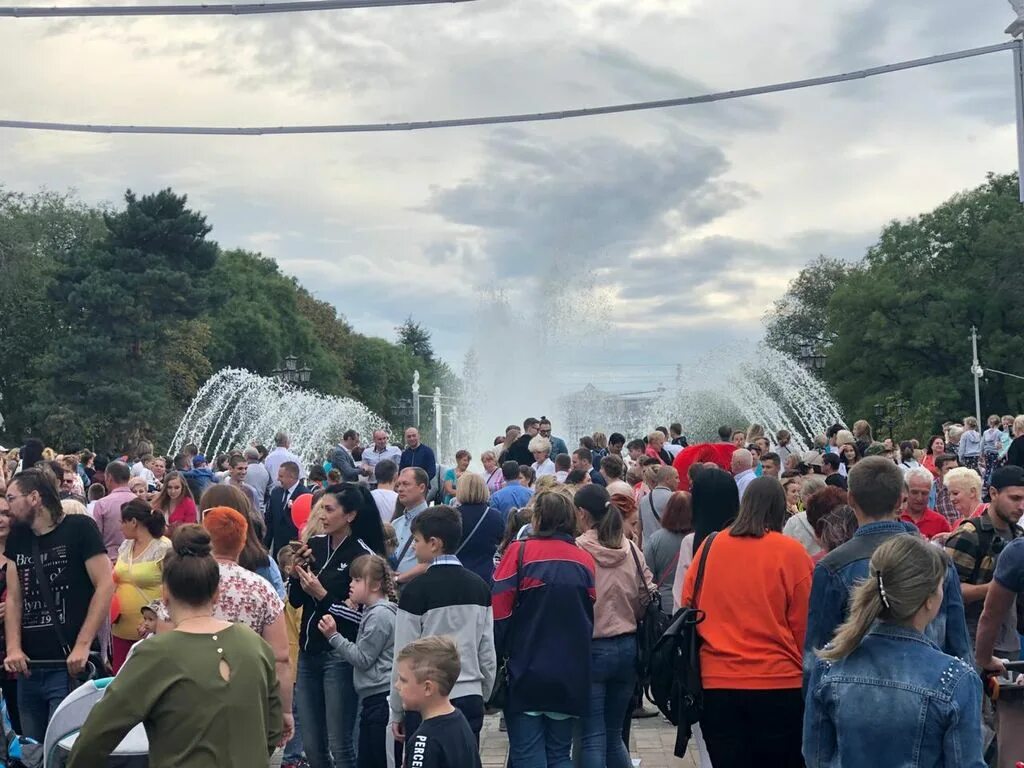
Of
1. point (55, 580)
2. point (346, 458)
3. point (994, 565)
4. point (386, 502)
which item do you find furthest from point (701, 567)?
point (346, 458)

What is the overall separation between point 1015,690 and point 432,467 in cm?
1261

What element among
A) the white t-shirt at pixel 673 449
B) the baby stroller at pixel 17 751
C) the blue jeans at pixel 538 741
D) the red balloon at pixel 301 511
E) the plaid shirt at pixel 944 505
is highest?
the white t-shirt at pixel 673 449

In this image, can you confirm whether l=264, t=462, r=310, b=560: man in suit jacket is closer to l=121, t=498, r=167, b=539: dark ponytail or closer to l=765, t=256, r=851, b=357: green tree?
l=121, t=498, r=167, b=539: dark ponytail

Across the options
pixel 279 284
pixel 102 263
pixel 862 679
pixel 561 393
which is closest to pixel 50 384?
pixel 102 263

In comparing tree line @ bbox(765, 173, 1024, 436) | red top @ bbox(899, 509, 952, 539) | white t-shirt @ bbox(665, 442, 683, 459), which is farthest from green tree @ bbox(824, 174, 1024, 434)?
red top @ bbox(899, 509, 952, 539)

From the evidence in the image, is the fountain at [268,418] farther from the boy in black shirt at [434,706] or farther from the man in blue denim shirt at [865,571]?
the man in blue denim shirt at [865,571]

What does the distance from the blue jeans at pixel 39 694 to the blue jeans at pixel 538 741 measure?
257cm

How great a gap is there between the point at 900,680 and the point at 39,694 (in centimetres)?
537

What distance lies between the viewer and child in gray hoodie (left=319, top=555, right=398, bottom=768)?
7.37 meters

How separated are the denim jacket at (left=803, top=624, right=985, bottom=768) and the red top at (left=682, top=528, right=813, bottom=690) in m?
1.94

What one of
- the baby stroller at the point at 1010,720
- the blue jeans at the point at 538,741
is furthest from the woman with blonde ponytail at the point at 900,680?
the blue jeans at the point at 538,741

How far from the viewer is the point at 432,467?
18047mm

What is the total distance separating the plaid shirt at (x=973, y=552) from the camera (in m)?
7.04

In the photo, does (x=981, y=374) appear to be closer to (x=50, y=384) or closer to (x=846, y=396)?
(x=846, y=396)
